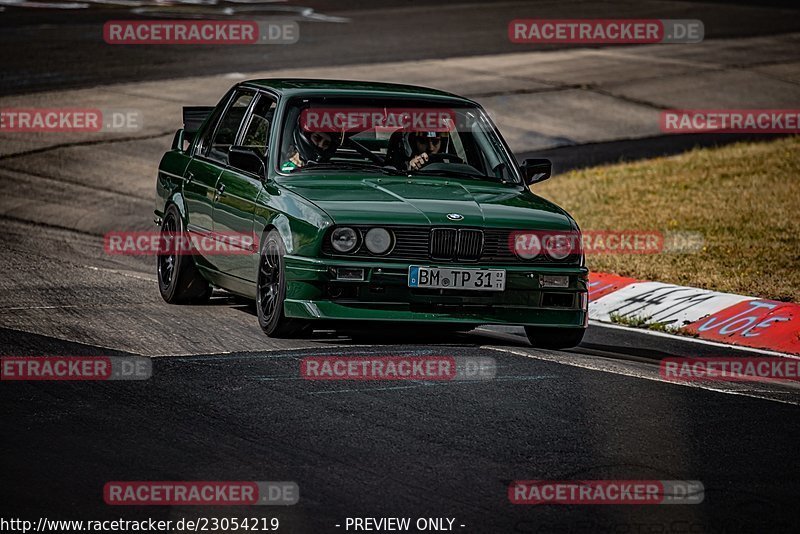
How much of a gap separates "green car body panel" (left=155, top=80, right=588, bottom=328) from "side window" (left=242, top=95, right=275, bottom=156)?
0.12m

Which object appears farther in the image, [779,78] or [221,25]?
[221,25]

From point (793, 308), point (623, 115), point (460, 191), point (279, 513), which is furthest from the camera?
point (623, 115)

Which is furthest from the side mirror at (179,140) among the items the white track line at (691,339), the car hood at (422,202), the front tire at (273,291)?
the white track line at (691,339)

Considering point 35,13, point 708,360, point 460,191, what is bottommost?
point 708,360

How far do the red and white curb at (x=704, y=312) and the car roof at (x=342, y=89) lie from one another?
2.52m

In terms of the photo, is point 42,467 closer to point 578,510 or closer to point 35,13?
point 578,510

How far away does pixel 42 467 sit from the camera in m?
6.35

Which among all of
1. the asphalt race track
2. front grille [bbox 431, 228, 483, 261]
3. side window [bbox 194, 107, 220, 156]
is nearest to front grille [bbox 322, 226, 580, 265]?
front grille [bbox 431, 228, 483, 261]

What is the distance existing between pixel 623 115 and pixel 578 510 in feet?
59.8

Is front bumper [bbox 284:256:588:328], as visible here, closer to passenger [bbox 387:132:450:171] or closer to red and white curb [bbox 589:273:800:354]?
passenger [bbox 387:132:450:171]

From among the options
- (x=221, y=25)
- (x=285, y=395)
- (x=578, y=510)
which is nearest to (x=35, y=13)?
(x=221, y=25)

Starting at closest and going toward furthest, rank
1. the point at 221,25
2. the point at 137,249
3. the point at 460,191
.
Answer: the point at 460,191, the point at 137,249, the point at 221,25

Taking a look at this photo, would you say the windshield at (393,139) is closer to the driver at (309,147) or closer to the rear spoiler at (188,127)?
the driver at (309,147)

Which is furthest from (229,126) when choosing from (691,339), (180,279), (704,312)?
(704,312)
